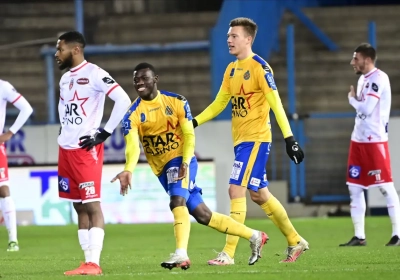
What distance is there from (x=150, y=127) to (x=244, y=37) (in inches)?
52.0

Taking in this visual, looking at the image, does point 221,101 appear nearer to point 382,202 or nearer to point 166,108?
point 166,108

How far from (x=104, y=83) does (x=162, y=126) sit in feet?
2.58

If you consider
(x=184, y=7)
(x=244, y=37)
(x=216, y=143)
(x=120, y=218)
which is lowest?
(x=120, y=218)

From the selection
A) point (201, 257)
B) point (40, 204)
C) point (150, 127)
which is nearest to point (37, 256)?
point (201, 257)

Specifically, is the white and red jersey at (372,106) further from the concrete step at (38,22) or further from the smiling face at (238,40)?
the concrete step at (38,22)

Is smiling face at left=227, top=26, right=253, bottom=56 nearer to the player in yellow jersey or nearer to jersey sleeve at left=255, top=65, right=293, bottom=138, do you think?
the player in yellow jersey

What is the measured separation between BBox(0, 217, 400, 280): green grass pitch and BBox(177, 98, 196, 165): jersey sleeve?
1023mm

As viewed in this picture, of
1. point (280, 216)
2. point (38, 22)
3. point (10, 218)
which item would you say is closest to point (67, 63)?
point (280, 216)

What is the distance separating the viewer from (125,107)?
8789mm

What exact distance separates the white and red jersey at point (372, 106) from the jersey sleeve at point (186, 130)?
3997 millimetres

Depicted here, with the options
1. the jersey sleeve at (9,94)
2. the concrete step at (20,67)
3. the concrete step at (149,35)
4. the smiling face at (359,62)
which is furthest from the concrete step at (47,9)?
the smiling face at (359,62)

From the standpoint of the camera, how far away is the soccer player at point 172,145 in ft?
30.0

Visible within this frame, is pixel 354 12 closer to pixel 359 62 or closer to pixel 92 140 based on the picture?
pixel 359 62

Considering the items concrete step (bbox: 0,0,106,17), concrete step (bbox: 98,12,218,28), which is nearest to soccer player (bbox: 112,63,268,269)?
concrete step (bbox: 98,12,218,28)
